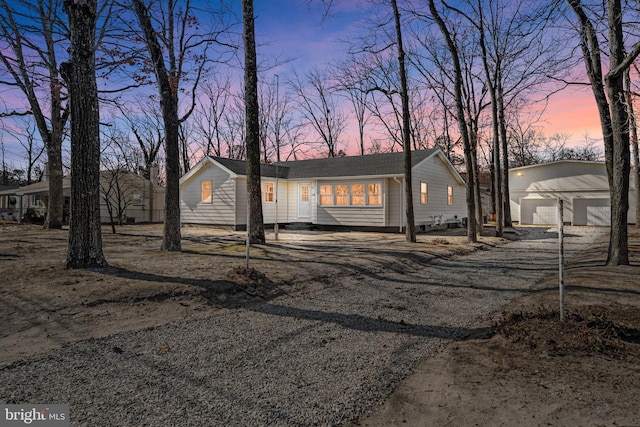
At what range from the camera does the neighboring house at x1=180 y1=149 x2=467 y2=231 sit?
1878 cm

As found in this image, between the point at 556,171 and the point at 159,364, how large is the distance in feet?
107

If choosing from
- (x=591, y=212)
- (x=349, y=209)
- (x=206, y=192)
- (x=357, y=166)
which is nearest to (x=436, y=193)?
(x=357, y=166)

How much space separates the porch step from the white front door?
0.47 m

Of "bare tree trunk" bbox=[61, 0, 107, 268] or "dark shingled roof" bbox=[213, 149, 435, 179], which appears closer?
"bare tree trunk" bbox=[61, 0, 107, 268]

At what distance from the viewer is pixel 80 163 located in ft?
22.3

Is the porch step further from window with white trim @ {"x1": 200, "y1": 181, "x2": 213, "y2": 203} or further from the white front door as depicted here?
window with white trim @ {"x1": 200, "y1": 181, "x2": 213, "y2": 203}

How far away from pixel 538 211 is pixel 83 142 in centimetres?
3158

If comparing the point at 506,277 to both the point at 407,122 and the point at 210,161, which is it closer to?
the point at 407,122

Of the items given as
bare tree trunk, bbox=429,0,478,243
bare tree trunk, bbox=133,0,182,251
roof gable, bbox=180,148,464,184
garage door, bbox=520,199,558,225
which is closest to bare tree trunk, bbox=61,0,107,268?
bare tree trunk, bbox=133,0,182,251

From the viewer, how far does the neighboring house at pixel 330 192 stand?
1878 centimetres

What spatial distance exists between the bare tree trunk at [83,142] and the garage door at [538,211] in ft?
101

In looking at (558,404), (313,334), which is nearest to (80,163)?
(313,334)

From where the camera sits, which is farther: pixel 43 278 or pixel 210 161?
pixel 210 161

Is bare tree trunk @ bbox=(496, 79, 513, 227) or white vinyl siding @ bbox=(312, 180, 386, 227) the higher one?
bare tree trunk @ bbox=(496, 79, 513, 227)
